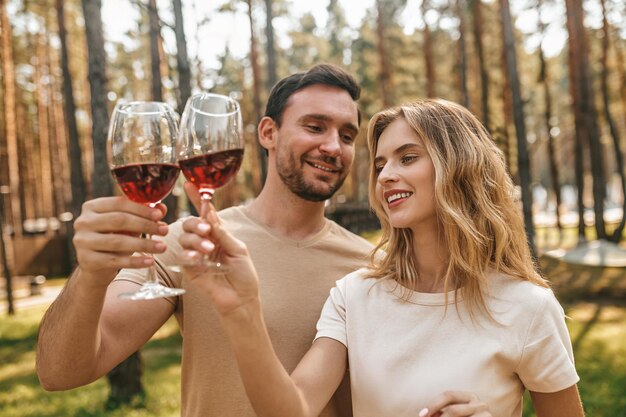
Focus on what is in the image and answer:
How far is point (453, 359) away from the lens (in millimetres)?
2064

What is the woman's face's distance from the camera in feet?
7.41

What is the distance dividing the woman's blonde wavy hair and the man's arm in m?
1.07

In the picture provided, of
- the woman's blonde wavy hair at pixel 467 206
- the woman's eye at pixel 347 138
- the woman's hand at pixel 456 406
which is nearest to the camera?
the woman's hand at pixel 456 406

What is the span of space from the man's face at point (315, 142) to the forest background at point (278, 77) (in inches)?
153

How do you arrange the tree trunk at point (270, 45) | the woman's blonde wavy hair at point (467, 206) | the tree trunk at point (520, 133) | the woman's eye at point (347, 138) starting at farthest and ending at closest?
the tree trunk at point (270, 45) < the tree trunk at point (520, 133) < the woman's eye at point (347, 138) < the woman's blonde wavy hair at point (467, 206)

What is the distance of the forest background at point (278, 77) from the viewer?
362 inches

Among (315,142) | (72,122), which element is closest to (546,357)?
(315,142)

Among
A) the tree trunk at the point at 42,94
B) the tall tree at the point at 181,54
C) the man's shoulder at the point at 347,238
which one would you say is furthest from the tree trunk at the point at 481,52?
the tree trunk at the point at 42,94

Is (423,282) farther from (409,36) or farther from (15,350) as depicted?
(409,36)

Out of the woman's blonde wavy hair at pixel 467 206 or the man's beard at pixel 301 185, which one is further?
the man's beard at pixel 301 185

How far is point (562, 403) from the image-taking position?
2.03 m

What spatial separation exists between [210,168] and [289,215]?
4.51 feet

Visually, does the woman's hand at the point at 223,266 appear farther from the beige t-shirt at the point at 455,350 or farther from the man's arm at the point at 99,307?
the beige t-shirt at the point at 455,350

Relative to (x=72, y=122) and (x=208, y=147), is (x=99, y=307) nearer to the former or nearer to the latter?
(x=208, y=147)
